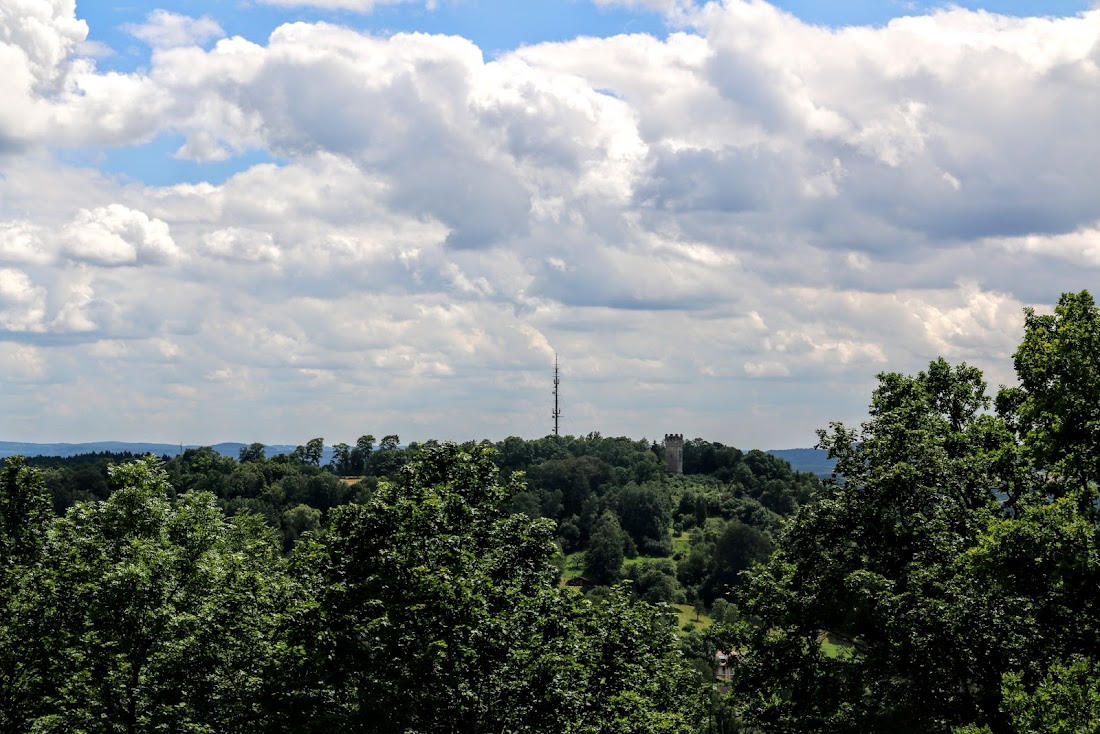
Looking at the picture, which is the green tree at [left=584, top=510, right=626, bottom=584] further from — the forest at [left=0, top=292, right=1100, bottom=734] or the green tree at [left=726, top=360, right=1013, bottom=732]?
the green tree at [left=726, top=360, right=1013, bottom=732]

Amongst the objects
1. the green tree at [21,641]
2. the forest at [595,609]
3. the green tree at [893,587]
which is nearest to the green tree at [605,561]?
the forest at [595,609]

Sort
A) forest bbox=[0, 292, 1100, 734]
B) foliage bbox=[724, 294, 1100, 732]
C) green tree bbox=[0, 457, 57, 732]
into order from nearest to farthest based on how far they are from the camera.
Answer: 1. foliage bbox=[724, 294, 1100, 732]
2. forest bbox=[0, 292, 1100, 734]
3. green tree bbox=[0, 457, 57, 732]

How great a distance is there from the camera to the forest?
2628 centimetres

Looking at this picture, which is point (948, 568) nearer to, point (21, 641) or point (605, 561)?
point (21, 641)

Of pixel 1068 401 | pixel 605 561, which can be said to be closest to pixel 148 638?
pixel 1068 401

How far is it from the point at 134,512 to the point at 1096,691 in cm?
3293

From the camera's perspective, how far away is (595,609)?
34844 millimetres

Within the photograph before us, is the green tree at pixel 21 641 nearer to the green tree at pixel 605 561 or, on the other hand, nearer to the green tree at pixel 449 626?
the green tree at pixel 449 626

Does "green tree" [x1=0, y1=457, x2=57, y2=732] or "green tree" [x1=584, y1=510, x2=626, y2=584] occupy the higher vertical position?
"green tree" [x1=0, y1=457, x2=57, y2=732]

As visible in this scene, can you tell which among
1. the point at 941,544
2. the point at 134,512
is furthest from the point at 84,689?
the point at 941,544

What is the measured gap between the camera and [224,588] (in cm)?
3597

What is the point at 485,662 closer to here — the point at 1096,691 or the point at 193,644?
the point at 193,644

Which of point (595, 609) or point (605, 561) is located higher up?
point (595, 609)

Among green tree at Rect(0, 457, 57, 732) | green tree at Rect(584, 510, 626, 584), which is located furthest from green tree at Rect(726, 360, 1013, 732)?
green tree at Rect(584, 510, 626, 584)
